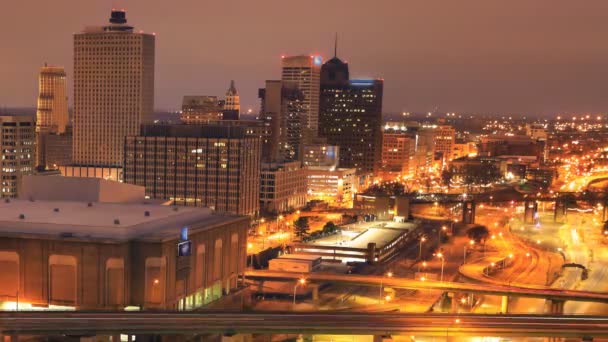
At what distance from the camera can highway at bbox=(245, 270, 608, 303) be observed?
41.2 metres

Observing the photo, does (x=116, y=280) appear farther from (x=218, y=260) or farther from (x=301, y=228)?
(x=301, y=228)

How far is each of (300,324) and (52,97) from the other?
149 m

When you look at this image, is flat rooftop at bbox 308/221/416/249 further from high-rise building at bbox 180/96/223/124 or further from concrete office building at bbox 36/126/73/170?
high-rise building at bbox 180/96/223/124

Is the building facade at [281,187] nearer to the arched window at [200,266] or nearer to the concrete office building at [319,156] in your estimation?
the concrete office building at [319,156]

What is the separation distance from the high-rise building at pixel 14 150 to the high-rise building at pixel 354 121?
61199 millimetres

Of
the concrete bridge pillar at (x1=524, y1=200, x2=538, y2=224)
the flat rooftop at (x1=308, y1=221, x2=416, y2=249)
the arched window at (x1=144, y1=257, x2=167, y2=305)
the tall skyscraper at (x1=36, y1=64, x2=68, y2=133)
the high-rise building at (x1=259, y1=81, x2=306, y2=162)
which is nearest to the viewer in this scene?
the arched window at (x1=144, y1=257, x2=167, y2=305)

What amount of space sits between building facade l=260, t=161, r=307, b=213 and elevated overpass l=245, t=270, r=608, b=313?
4477cm

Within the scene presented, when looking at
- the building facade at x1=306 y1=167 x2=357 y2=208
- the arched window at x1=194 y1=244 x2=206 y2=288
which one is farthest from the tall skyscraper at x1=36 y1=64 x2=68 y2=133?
the arched window at x1=194 y1=244 x2=206 y2=288

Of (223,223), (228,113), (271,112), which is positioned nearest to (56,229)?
(223,223)

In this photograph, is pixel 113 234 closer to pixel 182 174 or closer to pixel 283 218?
pixel 182 174

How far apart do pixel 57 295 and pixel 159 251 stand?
4.67 meters

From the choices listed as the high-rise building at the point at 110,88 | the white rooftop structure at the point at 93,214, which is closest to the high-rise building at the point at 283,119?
the high-rise building at the point at 110,88

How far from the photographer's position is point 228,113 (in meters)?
145

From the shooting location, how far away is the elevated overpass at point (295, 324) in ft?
90.6
